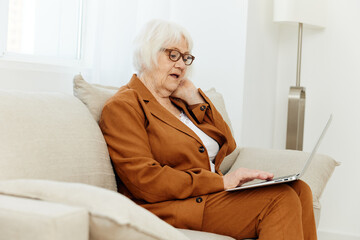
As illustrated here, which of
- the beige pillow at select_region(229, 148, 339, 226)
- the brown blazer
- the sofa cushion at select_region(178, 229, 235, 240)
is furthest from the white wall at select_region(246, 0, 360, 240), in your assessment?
the sofa cushion at select_region(178, 229, 235, 240)

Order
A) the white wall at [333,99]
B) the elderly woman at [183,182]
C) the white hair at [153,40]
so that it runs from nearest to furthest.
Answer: the elderly woman at [183,182] < the white hair at [153,40] < the white wall at [333,99]

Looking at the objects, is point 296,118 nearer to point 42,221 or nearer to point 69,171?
point 69,171

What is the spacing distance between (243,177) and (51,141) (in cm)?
66

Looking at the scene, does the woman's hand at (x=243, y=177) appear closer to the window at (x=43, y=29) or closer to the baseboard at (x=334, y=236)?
the window at (x=43, y=29)

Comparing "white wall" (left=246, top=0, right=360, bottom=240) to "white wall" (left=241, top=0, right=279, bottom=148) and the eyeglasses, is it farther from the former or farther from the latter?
the eyeglasses

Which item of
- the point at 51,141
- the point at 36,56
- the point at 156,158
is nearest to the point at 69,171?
the point at 51,141

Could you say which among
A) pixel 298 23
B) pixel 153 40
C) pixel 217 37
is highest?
pixel 298 23

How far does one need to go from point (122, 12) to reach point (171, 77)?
2.23ft

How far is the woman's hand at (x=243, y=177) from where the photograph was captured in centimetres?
176

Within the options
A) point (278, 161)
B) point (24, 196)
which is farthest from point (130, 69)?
point (24, 196)

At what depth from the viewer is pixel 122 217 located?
3.30 feet

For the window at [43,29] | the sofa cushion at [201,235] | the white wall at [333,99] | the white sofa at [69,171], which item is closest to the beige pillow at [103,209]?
the white sofa at [69,171]

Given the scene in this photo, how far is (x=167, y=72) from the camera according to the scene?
212 cm

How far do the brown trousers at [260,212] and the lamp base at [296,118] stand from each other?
1.58 m
